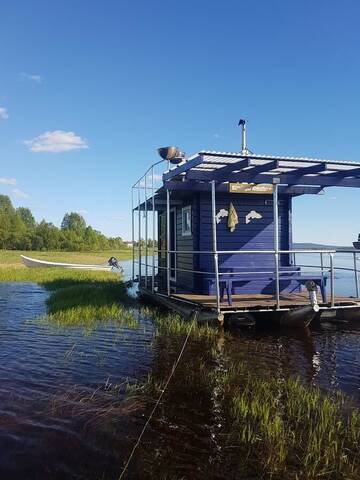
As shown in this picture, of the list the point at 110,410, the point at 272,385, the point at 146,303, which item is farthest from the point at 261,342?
the point at 146,303

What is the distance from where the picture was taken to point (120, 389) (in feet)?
21.7

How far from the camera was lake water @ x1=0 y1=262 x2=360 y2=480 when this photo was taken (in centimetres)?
458

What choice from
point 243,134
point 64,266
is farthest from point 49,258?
point 243,134

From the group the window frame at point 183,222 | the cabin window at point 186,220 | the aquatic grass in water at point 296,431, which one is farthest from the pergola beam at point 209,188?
the aquatic grass in water at point 296,431

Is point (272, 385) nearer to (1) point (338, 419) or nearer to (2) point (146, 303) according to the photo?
(1) point (338, 419)

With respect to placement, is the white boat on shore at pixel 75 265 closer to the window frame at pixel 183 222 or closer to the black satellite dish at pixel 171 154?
the window frame at pixel 183 222

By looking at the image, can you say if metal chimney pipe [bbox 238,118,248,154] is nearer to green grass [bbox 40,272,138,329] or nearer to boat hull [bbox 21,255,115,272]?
green grass [bbox 40,272,138,329]

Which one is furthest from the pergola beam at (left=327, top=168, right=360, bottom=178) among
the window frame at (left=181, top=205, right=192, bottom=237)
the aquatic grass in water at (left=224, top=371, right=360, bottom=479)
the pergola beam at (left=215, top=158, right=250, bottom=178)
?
the aquatic grass in water at (left=224, top=371, right=360, bottom=479)

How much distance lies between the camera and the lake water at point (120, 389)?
180 inches

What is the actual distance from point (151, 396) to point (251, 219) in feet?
26.7

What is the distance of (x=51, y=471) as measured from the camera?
14.4 feet

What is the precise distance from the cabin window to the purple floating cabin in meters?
0.03

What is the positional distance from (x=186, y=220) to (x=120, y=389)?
839 cm

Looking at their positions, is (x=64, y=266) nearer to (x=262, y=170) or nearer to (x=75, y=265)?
(x=75, y=265)
